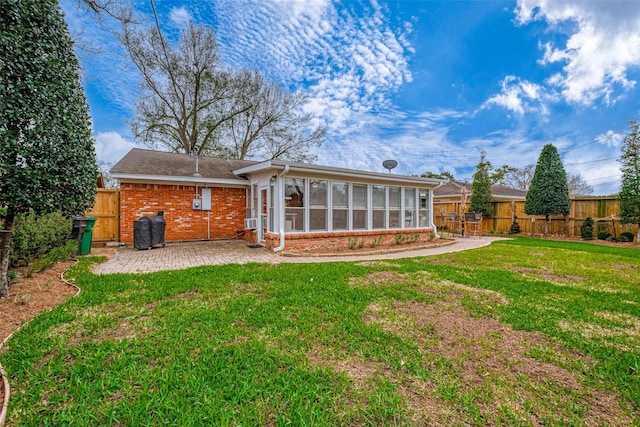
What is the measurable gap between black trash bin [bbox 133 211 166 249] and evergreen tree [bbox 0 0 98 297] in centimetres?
463

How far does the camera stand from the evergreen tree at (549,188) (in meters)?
12.7

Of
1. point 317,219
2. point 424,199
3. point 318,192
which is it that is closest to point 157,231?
point 317,219

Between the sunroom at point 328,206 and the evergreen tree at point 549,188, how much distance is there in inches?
233

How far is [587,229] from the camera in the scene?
1212 cm

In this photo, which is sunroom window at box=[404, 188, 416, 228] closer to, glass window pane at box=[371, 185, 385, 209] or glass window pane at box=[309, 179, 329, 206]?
glass window pane at box=[371, 185, 385, 209]

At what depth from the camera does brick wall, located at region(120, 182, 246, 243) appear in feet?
30.7

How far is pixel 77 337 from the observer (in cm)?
274

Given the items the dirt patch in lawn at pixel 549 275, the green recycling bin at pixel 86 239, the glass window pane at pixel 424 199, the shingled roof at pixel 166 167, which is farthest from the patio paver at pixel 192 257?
the dirt patch in lawn at pixel 549 275

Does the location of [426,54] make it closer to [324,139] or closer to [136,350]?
[324,139]

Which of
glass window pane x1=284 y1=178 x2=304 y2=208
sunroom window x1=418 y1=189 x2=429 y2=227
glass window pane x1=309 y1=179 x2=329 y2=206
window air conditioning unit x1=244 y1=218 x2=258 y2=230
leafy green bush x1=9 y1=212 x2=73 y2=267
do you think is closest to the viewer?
leafy green bush x1=9 y1=212 x2=73 y2=267

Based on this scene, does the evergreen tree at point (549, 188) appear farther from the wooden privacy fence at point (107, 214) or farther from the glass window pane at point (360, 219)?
the wooden privacy fence at point (107, 214)

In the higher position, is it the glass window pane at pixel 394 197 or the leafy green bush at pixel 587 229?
the glass window pane at pixel 394 197

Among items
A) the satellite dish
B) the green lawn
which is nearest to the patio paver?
the green lawn

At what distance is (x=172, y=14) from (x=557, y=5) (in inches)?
545
